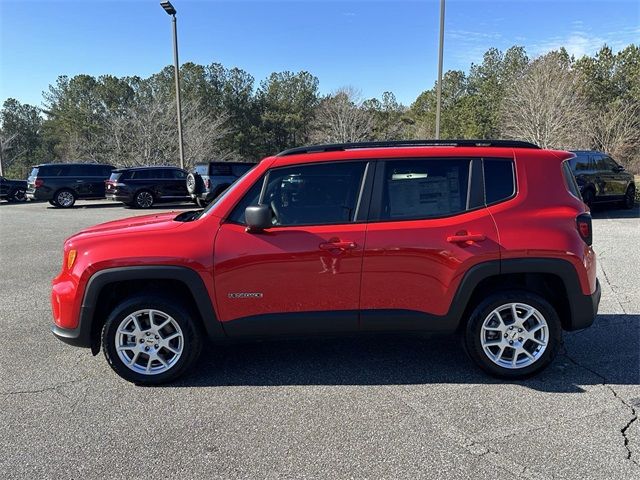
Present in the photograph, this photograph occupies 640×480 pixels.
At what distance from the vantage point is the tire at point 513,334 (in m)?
3.65

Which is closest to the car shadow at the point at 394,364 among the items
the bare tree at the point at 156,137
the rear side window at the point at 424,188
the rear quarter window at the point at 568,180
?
the rear side window at the point at 424,188

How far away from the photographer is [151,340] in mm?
3666

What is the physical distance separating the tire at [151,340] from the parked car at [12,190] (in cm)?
2332

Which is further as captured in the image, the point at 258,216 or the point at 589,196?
the point at 589,196

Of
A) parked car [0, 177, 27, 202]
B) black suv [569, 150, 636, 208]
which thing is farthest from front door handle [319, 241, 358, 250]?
parked car [0, 177, 27, 202]

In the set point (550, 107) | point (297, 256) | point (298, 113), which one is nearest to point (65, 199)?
point (297, 256)

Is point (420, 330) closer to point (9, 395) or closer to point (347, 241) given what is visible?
point (347, 241)

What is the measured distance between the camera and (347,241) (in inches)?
138

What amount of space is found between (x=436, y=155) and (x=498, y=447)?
2079mm

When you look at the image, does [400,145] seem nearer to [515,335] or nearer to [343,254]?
[343,254]

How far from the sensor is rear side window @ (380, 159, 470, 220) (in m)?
3.63

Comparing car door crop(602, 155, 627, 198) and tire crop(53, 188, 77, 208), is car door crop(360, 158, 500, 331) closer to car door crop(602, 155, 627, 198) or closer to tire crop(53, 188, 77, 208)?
car door crop(602, 155, 627, 198)

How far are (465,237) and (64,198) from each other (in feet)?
67.1

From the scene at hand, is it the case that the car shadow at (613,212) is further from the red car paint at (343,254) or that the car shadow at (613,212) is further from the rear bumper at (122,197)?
the rear bumper at (122,197)
